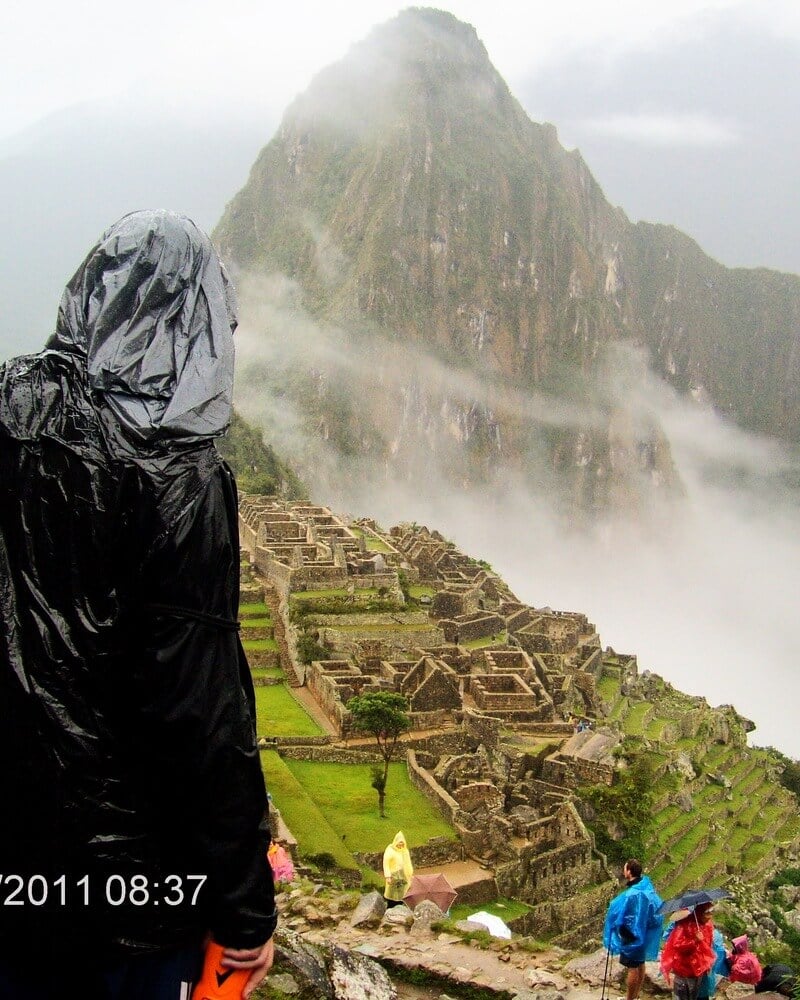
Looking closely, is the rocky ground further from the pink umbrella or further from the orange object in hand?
the pink umbrella

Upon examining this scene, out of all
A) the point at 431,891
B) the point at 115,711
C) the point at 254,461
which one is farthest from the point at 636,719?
the point at 254,461

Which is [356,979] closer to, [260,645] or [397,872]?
[397,872]

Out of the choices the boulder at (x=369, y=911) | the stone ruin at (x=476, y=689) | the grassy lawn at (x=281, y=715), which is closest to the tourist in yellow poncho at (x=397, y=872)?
the boulder at (x=369, y=911)

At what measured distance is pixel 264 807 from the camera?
1.55 meters

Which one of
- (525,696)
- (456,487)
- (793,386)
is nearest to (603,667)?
(525,696)

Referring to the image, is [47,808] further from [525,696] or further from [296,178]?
[296,178]

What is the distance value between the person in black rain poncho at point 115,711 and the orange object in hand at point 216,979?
3cm

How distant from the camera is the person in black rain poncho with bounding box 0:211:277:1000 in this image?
147cm

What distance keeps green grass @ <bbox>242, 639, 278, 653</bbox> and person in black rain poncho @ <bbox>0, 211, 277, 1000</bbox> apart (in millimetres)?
16327

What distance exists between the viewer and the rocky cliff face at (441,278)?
340 feet

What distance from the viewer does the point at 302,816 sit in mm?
10773

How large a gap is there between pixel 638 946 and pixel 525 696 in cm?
1247

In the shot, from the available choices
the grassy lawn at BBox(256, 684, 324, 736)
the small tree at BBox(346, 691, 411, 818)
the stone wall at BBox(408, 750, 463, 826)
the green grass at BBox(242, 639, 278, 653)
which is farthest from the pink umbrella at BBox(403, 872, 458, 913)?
the green grass at BBox(242, 639, 278, 653)

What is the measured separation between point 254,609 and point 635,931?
15186 millimetres
